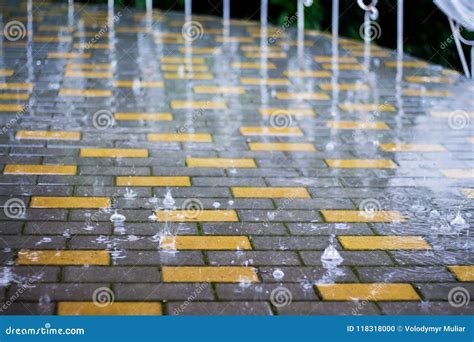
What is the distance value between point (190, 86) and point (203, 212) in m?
2.33

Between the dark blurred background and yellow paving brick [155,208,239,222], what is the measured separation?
13.9 feet

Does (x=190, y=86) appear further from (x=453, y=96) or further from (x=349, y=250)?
(x=349, y=250)

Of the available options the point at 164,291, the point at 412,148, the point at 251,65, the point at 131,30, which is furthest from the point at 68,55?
the point at 164,291

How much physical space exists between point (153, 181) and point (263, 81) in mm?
2200

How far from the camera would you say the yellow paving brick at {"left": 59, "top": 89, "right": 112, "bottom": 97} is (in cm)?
586

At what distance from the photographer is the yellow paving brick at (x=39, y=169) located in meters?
4.40

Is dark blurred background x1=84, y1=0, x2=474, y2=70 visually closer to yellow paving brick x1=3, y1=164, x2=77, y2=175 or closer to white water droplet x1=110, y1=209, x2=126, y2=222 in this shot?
yellow paving brick x1=3, y1=164, x2=77, y2=175

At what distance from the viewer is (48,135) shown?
197 inches

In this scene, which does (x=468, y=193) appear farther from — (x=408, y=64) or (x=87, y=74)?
(x=87, y=74)

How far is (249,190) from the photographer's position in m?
4.30

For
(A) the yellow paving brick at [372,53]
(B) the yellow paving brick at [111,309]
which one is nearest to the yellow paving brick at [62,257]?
(B) the yellow paving brick at [111,309]

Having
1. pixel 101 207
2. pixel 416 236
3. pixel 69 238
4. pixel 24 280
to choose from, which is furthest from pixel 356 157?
pixel 24 280

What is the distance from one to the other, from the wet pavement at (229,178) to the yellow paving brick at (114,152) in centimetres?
2

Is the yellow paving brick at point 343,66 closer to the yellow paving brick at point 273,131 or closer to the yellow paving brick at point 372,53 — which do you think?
the yellow paving brick at point 372,53
